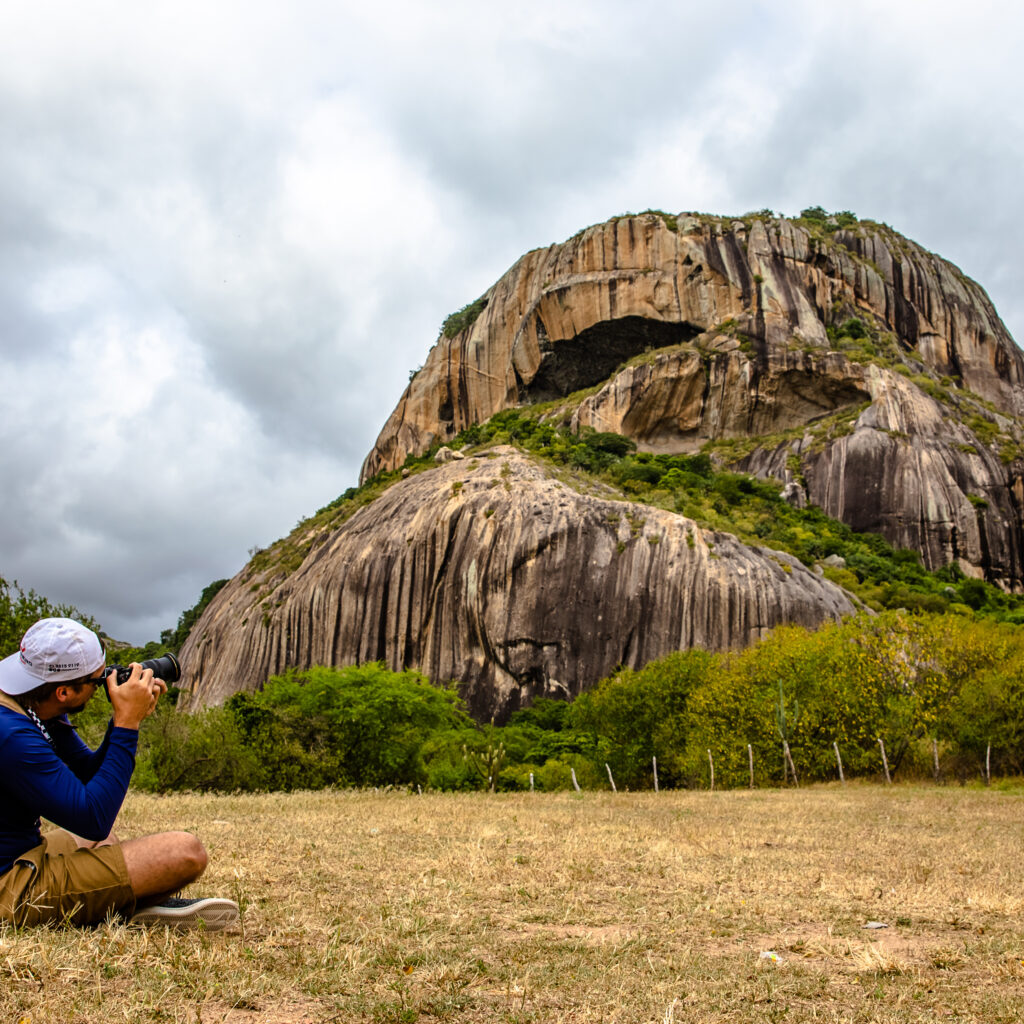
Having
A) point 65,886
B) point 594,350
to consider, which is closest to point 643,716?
point 65,886

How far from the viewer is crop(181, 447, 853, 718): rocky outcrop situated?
4031cm

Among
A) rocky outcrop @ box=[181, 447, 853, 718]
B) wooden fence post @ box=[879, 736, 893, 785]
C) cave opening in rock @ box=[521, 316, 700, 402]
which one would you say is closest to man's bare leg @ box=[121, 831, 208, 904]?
wooden fence post @ box=[879, 736, 893, 785]

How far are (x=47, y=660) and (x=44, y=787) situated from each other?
57 cm

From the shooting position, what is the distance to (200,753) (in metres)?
21.0

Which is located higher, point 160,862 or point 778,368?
point 778,368

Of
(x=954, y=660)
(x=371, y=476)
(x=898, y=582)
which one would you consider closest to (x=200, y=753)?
(x=954, y=660)

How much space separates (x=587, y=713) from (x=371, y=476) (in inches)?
2530

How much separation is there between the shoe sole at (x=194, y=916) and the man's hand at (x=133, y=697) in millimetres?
998

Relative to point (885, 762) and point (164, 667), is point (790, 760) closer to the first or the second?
point (885, 762)

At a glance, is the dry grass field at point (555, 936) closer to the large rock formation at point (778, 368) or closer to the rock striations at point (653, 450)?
the rock striations at point (653, 450)

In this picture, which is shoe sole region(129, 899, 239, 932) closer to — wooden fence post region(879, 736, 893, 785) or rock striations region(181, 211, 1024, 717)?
wooden fence post region(879, 736, 893, 785)

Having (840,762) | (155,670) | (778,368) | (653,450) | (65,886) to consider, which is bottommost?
(840,762)

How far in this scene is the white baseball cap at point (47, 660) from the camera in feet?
13.9

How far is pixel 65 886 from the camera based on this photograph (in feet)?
14.4
